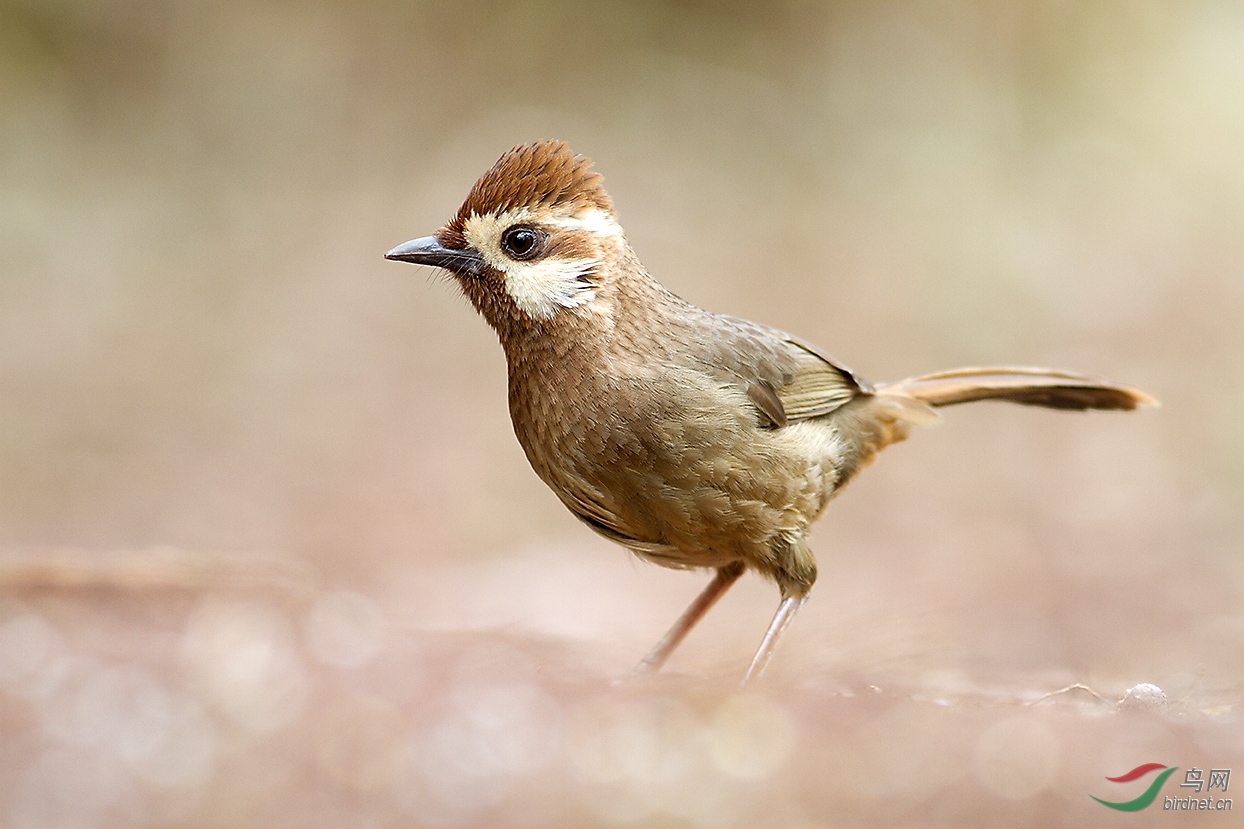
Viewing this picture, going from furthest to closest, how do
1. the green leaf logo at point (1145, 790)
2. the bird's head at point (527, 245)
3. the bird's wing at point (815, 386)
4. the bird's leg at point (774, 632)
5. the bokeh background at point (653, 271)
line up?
1. the bokeh background at point (653, 271)
2. the bird's wing at point (815, 386)
3. the bird's leg at point (774, 632)
4. the bird's head at point (527, 245)
5. the green leaf logo at point (1145, 790)

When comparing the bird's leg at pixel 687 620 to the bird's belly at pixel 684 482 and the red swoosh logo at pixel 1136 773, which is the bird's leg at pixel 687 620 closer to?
the bird's belly at pixel 684 482

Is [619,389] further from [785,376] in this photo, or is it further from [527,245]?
[785,376]

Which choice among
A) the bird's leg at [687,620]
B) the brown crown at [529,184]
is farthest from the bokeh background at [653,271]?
the brown crown at [529,184]

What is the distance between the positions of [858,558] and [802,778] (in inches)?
204

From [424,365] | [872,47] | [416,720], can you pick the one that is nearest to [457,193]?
[424,365]

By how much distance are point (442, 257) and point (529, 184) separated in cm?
40

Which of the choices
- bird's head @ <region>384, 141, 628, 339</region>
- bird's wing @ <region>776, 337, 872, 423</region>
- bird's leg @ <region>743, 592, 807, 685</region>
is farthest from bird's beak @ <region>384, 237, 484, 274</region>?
bird's leg @ <region>743, 592, 807, 685</region>

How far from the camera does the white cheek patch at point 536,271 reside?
3.84 metres

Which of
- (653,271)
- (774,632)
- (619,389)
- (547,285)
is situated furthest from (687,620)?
(653,271)

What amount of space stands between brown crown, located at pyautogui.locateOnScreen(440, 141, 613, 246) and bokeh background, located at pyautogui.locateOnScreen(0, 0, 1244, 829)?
1.60 meters

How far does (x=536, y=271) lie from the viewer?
3.86 m

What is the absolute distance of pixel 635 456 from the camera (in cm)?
373

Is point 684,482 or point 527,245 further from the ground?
point 527,245

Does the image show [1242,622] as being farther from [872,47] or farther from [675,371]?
[872,47]
